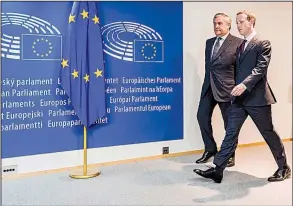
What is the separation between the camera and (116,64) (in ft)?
12.4

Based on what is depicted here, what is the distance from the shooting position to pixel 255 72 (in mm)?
2908

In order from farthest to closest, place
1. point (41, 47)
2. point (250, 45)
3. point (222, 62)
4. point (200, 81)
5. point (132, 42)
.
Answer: point (200, 81) < point (132, 42) < point (222, 62) < point (41, 47) < point (250, 45)

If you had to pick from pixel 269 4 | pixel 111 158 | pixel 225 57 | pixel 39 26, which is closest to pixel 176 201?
pixel 111 158

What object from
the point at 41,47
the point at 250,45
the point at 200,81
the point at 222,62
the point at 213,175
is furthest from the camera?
the point at 200,81

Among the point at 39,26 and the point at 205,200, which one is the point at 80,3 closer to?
the point at 39,26

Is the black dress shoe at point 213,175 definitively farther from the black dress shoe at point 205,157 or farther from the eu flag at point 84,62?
the eu flag at point 84,62

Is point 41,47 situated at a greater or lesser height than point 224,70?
greater

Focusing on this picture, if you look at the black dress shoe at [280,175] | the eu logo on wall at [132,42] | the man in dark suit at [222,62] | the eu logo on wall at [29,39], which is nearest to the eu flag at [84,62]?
the eu logo on wall at [29,39]

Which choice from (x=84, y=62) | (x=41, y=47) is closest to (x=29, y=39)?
(x=41, y=47)

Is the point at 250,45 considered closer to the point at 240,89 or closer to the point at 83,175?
the point at 240,89

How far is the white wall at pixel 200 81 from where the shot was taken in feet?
11.9

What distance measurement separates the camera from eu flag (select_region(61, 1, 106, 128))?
3227 mm

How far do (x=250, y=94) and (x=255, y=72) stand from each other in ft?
0.70

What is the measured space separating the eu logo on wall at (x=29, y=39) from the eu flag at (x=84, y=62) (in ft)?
0.71
